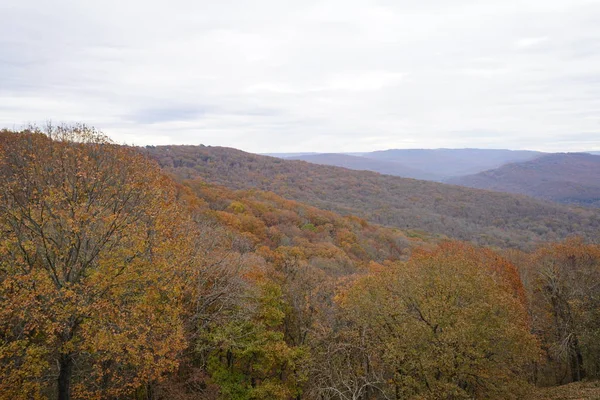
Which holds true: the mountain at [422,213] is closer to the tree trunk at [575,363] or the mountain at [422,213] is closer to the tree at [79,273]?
the tree trunk at [575,363]

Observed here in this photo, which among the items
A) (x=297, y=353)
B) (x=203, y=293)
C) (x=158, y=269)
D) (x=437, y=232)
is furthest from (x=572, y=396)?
(x=437, y=232)

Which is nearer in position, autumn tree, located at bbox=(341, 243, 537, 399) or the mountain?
autumn tree, located at bbox=(341, 243, 537, 399)

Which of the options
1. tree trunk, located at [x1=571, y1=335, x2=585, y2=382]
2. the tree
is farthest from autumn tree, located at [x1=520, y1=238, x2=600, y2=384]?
the tree

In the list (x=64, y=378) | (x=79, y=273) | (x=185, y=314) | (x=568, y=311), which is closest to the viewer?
(x=64, y=378)

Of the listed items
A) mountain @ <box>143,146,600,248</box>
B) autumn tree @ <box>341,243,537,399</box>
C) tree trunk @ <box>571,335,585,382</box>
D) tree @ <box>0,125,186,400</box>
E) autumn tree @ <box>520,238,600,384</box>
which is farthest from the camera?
mountain @ <box>143,146,600,248</box>

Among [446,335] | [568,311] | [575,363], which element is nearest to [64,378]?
[446,335]

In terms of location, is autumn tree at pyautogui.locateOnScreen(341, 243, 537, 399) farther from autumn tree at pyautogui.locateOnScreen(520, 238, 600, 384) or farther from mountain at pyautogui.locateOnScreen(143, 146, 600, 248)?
mountain at pyautogui.locateOnScreen(143, 146, 600, 248)

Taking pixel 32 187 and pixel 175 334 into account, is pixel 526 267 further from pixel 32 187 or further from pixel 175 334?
pixel 32 187

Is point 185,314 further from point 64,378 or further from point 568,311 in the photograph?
point 568,311

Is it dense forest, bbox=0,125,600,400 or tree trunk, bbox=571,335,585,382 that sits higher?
dense forest, bbox=0,125,600,400
